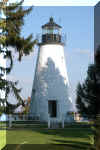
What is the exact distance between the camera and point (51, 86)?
879 inches

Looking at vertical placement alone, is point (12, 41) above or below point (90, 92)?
above

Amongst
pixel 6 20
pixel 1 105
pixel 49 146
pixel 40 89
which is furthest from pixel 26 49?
pixel 40 89

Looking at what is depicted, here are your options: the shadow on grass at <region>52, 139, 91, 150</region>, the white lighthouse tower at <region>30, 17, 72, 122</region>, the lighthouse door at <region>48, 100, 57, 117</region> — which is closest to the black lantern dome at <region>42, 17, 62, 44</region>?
the white lighthouse tower at <region>30, 17, 72, 122</region>

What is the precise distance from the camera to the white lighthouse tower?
2220 centimetres

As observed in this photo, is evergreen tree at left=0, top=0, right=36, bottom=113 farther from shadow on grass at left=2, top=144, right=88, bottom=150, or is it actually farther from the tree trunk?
the tree trunk

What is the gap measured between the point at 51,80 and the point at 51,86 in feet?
1.66

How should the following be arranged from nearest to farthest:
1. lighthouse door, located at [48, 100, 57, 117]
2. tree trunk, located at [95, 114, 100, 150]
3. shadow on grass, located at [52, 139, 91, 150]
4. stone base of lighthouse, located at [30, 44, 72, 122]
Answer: tree trunk, located at [95, 114, 100, 150]
shadow on grass, located at [52, 139, 91, 150]
stone base of lighthouse, located at [30, 44, 72, 122]
lighthouse door, located at [48, 100, 57, 117]

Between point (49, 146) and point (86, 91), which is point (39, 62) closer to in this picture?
point (86, 91)

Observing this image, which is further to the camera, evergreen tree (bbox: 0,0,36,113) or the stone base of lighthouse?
the stone base of lighthouse

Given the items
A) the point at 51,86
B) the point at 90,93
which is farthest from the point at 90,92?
the point at 51,86

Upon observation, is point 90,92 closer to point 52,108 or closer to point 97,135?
point 97,135

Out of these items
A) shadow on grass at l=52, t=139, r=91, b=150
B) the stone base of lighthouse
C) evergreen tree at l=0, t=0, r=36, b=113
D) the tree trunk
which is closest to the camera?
the tree trunk

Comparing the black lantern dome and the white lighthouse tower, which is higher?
the black lantern dome

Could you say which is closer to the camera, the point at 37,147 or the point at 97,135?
the point at 97,135
